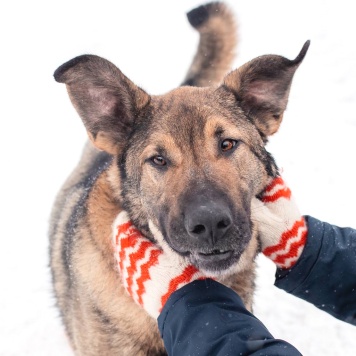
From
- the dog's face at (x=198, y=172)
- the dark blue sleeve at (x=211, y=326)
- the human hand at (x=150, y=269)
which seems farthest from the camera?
the human hand at (x=150, y=269)

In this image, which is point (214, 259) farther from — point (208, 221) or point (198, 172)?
point (198, 172)

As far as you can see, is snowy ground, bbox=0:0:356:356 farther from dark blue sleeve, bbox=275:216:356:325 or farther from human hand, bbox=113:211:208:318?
human hand, bbox=113:211:208:318

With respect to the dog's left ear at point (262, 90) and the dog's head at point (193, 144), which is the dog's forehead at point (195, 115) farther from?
the dog's left ear at point (262, 90)

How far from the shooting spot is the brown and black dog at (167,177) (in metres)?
2.61

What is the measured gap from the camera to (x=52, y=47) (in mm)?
11039

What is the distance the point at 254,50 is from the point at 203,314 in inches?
302

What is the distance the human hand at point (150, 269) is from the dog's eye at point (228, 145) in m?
0.68

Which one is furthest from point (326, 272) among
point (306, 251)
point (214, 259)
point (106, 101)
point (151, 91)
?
point (151, 91)

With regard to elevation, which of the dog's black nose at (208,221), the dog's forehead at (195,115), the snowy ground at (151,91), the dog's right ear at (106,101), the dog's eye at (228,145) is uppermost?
the dog's right ear at (106,101)

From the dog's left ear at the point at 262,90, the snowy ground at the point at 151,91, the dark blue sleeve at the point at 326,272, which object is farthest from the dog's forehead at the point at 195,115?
the snowy ground at the point at 151,91

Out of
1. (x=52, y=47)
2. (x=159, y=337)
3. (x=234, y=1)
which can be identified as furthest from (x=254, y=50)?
(x=159, y=337)

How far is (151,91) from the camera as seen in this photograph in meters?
9.06

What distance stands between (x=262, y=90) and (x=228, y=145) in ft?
1.84

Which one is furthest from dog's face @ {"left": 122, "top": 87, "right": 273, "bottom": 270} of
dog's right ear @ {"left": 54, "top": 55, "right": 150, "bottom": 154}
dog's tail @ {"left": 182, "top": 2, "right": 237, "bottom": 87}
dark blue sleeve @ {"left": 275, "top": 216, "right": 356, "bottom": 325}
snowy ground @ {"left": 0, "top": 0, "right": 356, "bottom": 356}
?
snowy ground @ {"left": 0, "top": 0, "right": 356, "bottom": 356}
